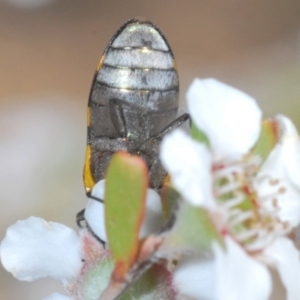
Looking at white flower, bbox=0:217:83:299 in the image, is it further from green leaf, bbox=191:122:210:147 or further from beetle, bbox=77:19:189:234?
green leaf, bbox=191:122:210:147

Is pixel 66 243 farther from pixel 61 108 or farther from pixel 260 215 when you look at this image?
pixel 61 108

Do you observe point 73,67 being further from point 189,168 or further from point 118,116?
point 189,168

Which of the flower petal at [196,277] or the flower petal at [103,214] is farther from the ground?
the flower petal at [103,214]

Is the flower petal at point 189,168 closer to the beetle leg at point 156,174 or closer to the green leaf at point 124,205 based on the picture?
the green leaf at point 124,205

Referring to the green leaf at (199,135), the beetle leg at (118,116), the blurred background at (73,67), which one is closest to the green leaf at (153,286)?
the green leaf at (199,135)

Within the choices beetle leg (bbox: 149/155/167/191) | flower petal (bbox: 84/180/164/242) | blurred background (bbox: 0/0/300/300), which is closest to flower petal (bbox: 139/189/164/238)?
flower petal (bbox: 84/180/164/242)

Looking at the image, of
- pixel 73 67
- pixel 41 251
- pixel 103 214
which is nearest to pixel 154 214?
pixel 103 214

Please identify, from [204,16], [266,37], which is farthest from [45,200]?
[266,37]
